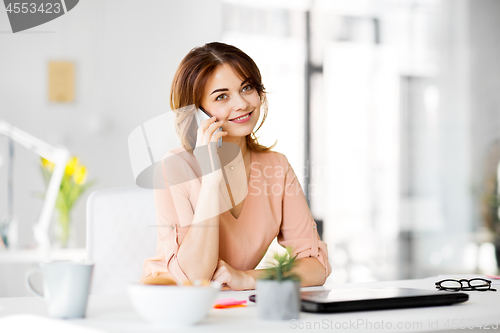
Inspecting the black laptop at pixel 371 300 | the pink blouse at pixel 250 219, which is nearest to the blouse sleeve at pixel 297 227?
the pink blouse at pixel 250 219

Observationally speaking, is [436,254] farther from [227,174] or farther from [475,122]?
[227,174]

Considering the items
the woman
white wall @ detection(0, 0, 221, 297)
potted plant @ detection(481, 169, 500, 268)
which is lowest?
potted plant @ detection(481, 169, 500, 268)

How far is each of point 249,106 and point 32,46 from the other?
1.84m

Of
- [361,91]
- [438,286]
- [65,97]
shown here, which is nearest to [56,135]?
[65,97]

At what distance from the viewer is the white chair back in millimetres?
1229

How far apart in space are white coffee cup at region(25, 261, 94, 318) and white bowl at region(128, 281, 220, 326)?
0.09 metres

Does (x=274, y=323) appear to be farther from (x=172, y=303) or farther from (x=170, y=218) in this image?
(x=170, y=218)

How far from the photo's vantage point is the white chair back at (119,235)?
1.23 metres

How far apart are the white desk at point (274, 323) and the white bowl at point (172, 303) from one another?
0.01 meters

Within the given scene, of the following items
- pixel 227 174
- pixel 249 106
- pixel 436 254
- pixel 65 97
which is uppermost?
pixel 65 97

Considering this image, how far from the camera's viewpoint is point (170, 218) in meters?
1.18

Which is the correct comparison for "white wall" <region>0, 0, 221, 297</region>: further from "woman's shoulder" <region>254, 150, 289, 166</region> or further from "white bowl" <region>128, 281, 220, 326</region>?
"white bowl" <region>128, 281, 220, 326</region>

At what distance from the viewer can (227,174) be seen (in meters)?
1.41

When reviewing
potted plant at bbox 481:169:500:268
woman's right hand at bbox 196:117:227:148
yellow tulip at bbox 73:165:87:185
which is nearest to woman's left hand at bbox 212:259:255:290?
woman's right hand at bbox 196:117:227:148
